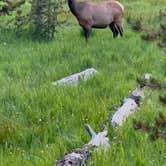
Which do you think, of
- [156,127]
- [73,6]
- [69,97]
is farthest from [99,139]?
[73,6]

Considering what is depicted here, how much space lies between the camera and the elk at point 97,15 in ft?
47.9

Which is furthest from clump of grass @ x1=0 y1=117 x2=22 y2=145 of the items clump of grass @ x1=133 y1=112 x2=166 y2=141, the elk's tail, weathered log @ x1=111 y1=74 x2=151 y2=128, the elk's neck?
the elk's tail

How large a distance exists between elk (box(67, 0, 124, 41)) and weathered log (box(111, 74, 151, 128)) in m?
5.73

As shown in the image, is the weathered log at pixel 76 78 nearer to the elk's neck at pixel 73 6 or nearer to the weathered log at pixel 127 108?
the weathered log at pixel 127 108

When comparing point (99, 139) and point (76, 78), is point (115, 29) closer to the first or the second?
point (76, 78)

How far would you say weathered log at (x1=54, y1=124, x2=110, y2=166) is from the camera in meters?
5.79

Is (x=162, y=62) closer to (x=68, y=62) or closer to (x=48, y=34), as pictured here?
(x=68, y=62)

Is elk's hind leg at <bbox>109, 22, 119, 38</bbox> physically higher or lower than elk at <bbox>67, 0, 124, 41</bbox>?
lower

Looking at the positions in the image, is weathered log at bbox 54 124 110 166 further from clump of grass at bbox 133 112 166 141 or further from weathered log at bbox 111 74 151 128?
clump of grass at bbox 133 112 166 141

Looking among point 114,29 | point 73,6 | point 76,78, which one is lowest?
point 114,29

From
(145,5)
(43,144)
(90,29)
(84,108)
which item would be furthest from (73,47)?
(145,5)

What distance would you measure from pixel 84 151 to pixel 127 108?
1.68 metres

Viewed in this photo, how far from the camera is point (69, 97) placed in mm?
8664

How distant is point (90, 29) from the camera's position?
47.8 feet
